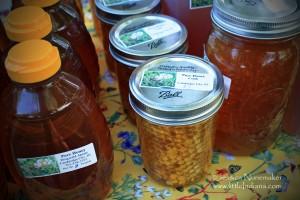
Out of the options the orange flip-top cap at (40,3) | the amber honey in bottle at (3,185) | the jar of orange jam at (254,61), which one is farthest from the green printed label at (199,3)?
the amber honey in bottle at (3,185)

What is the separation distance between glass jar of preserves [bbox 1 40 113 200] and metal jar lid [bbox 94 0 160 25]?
243 mm

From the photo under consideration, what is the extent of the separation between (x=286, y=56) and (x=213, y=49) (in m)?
0.11

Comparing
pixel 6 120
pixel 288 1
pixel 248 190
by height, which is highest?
pixel 288 1

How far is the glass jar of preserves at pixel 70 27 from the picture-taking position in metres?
0.58

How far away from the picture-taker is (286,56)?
547mm

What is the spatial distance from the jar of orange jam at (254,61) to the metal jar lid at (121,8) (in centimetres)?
16

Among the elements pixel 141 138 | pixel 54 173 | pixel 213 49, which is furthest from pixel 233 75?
pixel 54 173

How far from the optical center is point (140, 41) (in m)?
0.63

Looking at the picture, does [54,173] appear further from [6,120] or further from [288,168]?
[288,168]

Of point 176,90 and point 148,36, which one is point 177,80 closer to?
point 176,90

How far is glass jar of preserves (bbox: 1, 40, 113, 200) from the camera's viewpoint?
0.45m

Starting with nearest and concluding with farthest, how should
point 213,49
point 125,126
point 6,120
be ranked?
point 6,120 → point 213,49 → point 125,126

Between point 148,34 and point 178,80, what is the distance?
0.14 m

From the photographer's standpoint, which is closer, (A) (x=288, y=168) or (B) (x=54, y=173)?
(B) (x=54, y=173)
